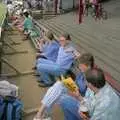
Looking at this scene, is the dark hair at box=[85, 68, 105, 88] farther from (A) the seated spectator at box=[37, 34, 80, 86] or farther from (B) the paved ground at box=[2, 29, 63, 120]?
(A) the seated spectator at box=[37, 34, 80, 86]

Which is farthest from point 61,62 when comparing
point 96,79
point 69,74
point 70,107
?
point 96,79

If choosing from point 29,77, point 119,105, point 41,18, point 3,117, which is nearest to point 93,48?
point 29,77

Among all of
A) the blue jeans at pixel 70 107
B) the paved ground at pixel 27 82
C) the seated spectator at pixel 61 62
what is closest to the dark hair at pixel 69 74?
the seated spectator at pixel 61 62

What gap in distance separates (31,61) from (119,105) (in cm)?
666

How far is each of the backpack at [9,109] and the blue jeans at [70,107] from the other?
0.94 m

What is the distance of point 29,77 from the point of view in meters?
8.25

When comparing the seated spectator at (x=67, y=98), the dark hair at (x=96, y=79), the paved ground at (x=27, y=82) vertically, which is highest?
the dark hair at (x=96, y=79)

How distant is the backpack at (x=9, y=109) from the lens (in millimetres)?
5108

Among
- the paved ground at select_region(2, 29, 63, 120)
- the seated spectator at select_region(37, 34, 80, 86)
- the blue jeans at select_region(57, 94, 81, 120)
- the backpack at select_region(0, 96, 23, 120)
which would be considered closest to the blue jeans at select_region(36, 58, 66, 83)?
the seated spectator at select_region(37, 34, 80, 86)

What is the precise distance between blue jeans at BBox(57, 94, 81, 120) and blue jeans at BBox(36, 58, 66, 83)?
1990 mm

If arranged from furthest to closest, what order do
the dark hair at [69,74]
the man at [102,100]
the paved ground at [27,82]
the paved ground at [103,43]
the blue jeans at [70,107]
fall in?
the dark hair at [69,74] < the paved ground at [27,82] < the paved ground at [103,43] < the blue jeans at [70,107] < the man at [102,100]

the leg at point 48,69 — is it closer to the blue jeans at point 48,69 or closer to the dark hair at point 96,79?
the blue jeans at point 48,69

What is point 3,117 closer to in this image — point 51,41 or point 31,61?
point 51,41

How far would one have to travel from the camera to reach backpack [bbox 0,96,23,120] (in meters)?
5.11
